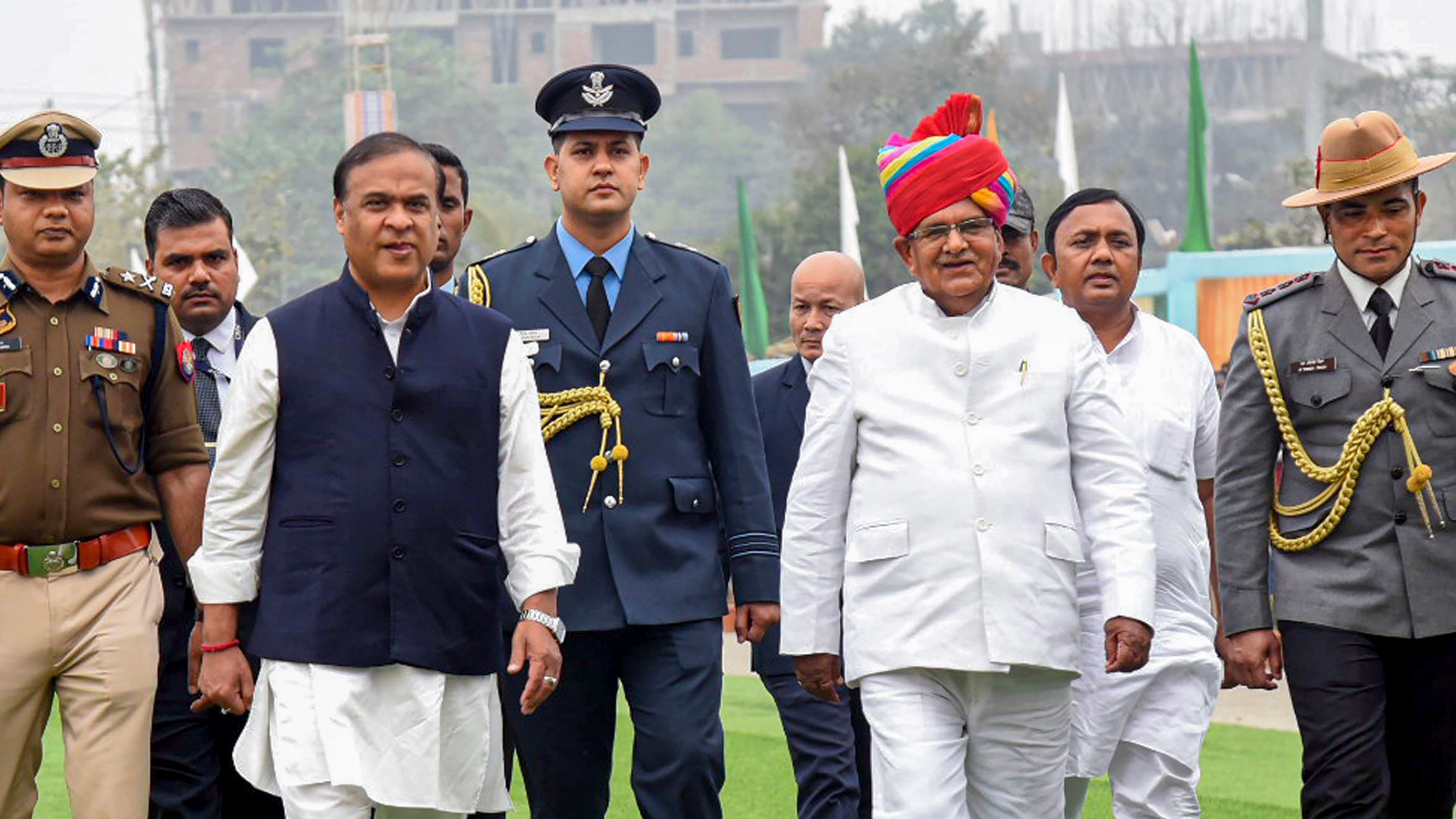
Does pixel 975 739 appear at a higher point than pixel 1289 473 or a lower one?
lower

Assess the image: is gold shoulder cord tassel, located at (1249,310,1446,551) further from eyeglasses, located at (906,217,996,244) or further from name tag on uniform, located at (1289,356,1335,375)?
eyeglasses, located at (906,217,996,244)

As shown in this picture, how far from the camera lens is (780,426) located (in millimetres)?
8438

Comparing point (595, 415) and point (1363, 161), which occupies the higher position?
point (1363, 161)

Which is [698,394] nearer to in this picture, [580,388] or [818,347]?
[580,388]

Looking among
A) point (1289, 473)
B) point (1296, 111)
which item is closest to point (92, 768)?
point (1289, 473)

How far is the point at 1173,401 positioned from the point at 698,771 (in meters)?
1.87

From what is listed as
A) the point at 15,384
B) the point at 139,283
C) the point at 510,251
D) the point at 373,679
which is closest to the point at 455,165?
the point at 510,251

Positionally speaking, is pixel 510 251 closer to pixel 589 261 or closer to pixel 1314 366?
pixel 589 261

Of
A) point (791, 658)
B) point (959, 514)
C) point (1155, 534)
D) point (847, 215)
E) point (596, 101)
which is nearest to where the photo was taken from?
point (959, 514)

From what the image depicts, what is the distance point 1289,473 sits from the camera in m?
6.26

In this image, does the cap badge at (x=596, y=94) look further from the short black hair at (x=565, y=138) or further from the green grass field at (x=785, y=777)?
the green grass field at (x=785, y=777)

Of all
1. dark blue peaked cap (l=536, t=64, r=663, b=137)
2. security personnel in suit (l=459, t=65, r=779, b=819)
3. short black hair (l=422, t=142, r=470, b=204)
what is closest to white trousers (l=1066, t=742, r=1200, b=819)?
security personnel in suit (l=459, t=65, r=779, b=819)

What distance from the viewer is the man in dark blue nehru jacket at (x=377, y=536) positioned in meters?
5.40

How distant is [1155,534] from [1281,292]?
2.95 ft
